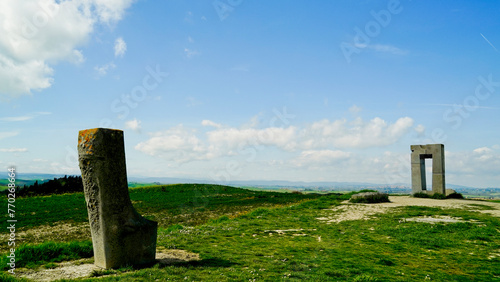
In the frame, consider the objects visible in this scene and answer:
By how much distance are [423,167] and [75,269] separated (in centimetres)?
3616

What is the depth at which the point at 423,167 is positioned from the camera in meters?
36.7

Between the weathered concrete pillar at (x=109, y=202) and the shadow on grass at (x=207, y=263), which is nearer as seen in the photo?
the weathered concrete pillar at (x=109, y=202)

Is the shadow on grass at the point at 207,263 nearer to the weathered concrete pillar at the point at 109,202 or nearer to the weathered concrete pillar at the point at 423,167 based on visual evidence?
the weathered concrete pillar at the point at 109,202

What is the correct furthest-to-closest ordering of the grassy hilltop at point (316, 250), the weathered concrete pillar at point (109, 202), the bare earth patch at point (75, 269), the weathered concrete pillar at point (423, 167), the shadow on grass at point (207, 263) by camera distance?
the weathered concrete pillar at point (423, 167)
the shadow on grass at point (207, 263)
the weathered concrete pillar at point (109, 202)
the grassy hilltop at point (316, 250)
the bare earth patch at point (75, 269)

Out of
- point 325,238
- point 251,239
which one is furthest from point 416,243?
point 251,239

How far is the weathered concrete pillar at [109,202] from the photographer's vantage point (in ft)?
33.4

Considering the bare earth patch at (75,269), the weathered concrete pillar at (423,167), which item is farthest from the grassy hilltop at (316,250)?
the weathered concrete pillar at (423,167)

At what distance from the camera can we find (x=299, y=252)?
12.4 m

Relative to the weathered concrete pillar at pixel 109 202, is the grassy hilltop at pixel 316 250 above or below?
below

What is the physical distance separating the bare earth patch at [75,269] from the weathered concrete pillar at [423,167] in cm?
3188

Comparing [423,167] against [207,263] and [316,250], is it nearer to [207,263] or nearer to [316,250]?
[316,250]

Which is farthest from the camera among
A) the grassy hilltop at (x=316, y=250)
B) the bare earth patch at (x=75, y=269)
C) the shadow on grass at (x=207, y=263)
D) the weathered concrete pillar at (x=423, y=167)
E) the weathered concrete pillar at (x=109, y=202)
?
the weathered concrete pillar at (x=423, y=167)

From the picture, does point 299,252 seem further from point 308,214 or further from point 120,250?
point 308,214

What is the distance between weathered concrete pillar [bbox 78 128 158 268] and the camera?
1019 centimetres
